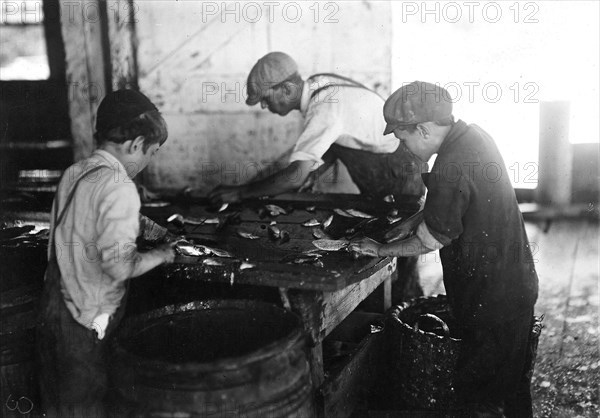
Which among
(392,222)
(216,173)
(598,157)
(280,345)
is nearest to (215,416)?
(280,345)

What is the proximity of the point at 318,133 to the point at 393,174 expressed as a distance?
2.78 feet

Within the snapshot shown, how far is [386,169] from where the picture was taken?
478 centimetres

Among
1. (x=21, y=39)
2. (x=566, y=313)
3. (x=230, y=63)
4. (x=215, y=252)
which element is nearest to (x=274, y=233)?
(x=215, y=252)

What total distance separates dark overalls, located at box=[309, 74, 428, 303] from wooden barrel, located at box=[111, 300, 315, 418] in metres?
2.31

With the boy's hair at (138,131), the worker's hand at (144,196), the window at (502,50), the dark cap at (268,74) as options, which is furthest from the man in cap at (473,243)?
the window at (502,50)

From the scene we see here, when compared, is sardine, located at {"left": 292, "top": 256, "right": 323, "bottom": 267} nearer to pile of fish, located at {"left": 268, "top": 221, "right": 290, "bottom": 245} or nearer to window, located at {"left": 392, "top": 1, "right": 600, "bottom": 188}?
pile of fish, located at {"left": 268, "top": 221, "right": 290, "bottom": 245}

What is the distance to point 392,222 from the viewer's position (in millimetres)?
3611

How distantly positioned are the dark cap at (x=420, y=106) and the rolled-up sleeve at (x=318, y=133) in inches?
53.2

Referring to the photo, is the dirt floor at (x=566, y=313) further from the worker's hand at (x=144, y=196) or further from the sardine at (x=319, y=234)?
the worker's hand at (x=144, y=196)

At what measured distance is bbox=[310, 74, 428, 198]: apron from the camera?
4742 mm

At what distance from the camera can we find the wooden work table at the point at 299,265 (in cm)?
270

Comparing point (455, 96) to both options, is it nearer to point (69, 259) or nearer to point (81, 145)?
point (81, 145)

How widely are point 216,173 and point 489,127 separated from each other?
143 inches

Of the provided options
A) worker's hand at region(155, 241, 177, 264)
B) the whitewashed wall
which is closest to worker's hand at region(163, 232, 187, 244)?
worker's hand at region(155, 241, 177, 264)
